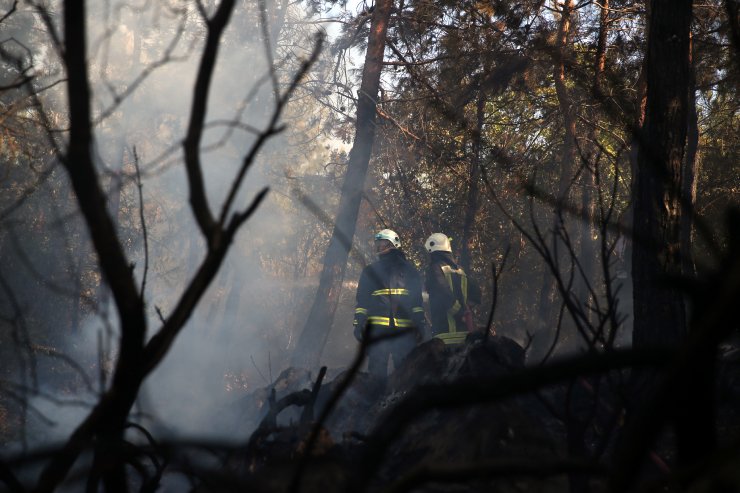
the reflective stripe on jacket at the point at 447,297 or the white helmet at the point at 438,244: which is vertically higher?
the white helmet at the point at 438,244

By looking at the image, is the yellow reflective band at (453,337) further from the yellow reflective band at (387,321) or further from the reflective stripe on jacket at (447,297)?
the yellow reflective band at (387,321)

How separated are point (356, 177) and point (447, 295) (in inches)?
170

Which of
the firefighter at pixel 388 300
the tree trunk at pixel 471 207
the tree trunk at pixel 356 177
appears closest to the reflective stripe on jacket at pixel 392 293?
the firefighter at pixel 388 300

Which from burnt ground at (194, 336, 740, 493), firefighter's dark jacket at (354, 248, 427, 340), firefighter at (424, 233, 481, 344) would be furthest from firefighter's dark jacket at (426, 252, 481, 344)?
burnt ground at (194, 336, 740, 493)

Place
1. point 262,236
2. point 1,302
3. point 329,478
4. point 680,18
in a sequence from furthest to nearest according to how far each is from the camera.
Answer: point 262,236 < point 1,302 < point 680,18 < point 329,478

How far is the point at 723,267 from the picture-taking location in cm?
76

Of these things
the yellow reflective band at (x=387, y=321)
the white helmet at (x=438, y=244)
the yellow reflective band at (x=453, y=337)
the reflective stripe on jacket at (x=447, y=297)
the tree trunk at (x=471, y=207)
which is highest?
the tree trunk at (x=471, y=207)

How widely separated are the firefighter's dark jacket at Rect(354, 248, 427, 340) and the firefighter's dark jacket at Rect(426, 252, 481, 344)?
24cm

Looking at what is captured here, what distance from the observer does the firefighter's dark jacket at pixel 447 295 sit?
8109 mm

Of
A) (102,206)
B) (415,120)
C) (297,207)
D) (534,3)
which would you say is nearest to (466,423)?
(102,206)

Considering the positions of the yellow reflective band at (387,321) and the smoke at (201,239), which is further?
the smoke at (201,239)

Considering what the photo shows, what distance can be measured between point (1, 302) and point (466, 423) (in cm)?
1183

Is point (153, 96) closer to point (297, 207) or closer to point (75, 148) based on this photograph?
point (297, 207)

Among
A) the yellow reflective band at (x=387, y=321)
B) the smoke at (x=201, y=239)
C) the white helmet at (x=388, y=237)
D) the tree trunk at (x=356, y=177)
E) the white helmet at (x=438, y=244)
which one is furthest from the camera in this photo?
the smoke at (x=201, y=239)
